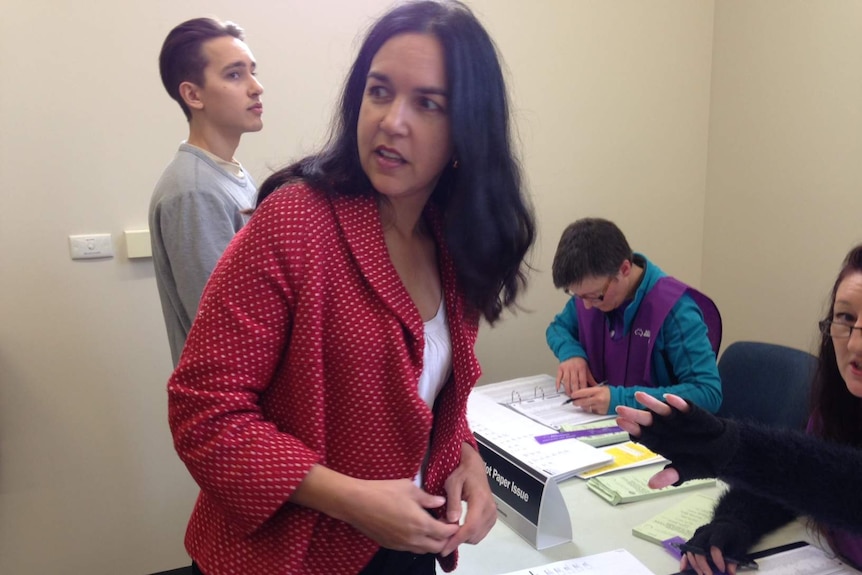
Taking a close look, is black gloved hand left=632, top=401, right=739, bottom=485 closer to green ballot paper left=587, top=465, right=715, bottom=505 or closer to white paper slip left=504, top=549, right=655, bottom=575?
white paper slip left=504, top=549, right=655, bottom=575

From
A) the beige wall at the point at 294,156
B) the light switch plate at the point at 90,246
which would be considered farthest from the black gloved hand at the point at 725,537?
the light switch plate at the point at 90,246

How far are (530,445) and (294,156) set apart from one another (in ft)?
4.72

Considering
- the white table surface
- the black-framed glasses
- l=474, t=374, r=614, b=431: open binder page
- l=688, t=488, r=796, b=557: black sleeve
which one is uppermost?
the black-framed glasses

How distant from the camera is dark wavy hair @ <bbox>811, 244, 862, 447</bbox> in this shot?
112 centimetres

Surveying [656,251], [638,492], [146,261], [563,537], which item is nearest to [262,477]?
[563,537]

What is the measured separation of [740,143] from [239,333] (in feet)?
9.07

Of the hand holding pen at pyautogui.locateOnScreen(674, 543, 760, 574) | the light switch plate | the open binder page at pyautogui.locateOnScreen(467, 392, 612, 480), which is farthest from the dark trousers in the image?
the light switch plate

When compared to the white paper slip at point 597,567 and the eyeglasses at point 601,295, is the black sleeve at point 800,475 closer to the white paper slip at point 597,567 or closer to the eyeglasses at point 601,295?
the white paper slip at point 597,567

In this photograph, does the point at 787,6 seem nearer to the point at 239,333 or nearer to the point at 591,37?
the point at 591,37

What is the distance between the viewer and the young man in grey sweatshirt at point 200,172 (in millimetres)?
1474

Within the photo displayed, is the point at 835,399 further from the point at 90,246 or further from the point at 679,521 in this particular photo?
the point at 90,246

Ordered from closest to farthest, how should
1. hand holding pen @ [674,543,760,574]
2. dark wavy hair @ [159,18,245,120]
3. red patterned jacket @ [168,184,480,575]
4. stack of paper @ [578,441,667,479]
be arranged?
red patterned jacket @ [168,184,480,575]
hand holding pen @ [674,543,760,574]
stack of paper @ [578,441,667,479]
dark wavy hair @ [159,18,245,120]

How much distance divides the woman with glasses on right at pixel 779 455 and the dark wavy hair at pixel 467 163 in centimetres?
29

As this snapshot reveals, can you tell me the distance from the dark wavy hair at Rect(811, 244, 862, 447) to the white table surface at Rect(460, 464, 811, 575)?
7.9 inches
